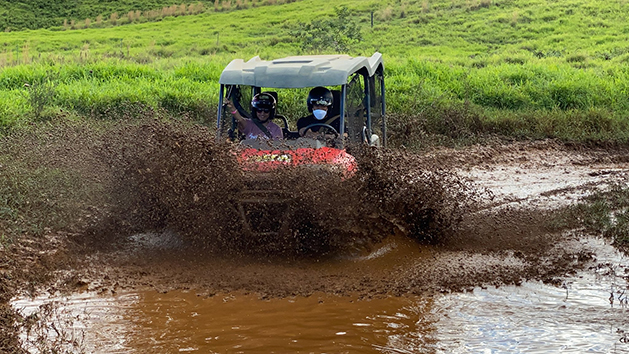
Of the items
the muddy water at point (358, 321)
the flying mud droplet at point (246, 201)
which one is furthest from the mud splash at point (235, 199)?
the muddy water at point (358, 321)

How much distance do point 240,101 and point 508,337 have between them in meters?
4.23

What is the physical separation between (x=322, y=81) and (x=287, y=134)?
3.51 feet

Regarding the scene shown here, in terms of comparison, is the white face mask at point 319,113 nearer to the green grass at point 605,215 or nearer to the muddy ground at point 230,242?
the muddy ground at point 230,242

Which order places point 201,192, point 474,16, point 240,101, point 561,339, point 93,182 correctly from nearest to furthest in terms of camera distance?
point 561,339 < point 201,192 < point 240,101 < point 93,182 < point 474,16

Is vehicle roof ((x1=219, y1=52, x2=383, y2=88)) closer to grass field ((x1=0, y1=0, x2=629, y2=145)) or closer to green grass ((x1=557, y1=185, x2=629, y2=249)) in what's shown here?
grass field ((x1=0, y1=0, x2=629, y2=145))

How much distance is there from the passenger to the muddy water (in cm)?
228

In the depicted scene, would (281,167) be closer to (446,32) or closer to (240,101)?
(240,101)

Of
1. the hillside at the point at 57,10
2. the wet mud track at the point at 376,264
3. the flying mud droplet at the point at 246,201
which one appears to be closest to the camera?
the wet mud track at the point at 376,264

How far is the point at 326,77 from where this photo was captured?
730 centimetres

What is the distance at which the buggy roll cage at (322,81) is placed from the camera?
24.1 feet

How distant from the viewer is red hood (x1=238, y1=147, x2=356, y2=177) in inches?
267

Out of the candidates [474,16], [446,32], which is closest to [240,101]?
[446,32]

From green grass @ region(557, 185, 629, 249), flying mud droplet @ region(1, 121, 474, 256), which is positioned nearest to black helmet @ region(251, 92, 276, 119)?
flying mud droplet @ region(1, 121, 474, 256)

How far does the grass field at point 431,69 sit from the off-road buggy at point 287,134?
7.77ft
